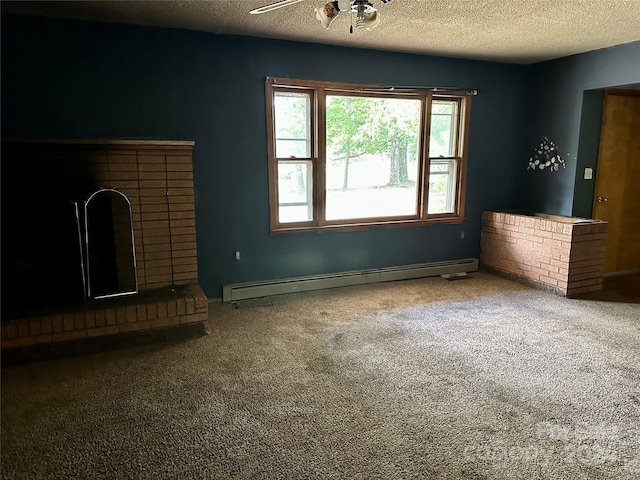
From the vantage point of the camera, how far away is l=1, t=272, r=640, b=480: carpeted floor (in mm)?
1906

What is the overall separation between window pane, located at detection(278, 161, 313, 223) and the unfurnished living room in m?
0.02

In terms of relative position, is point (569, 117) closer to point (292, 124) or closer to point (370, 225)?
point (370, 225)

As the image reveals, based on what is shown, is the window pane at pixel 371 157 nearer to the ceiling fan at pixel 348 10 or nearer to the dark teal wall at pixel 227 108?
the dark teal wall at pixel 227 108

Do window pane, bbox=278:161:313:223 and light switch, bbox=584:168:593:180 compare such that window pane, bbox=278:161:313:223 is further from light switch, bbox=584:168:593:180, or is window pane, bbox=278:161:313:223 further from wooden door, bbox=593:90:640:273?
wooden door, bbox=593:90:640:273

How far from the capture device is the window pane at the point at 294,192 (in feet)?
13.9

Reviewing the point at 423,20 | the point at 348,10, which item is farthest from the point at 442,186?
the point at 348,10

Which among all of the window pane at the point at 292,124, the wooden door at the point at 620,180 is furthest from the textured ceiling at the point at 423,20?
the wooden door at the point at 620,180

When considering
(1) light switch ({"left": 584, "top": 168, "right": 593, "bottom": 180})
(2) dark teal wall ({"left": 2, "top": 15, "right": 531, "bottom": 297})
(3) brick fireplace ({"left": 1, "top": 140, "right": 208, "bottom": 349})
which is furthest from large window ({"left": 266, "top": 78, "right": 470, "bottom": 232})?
(1) light switch ({"left": 584, "top": 168, "right": 593, "bottom": 180})

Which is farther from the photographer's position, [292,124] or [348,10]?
[292,124]

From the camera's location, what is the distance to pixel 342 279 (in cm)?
452

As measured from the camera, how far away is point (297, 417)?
2236 millimetres

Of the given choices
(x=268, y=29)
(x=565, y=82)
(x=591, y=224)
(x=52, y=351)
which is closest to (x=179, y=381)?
(x=52, y=351)

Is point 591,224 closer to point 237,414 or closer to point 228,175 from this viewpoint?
point 228,175

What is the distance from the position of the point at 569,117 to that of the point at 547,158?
0.48 metres
